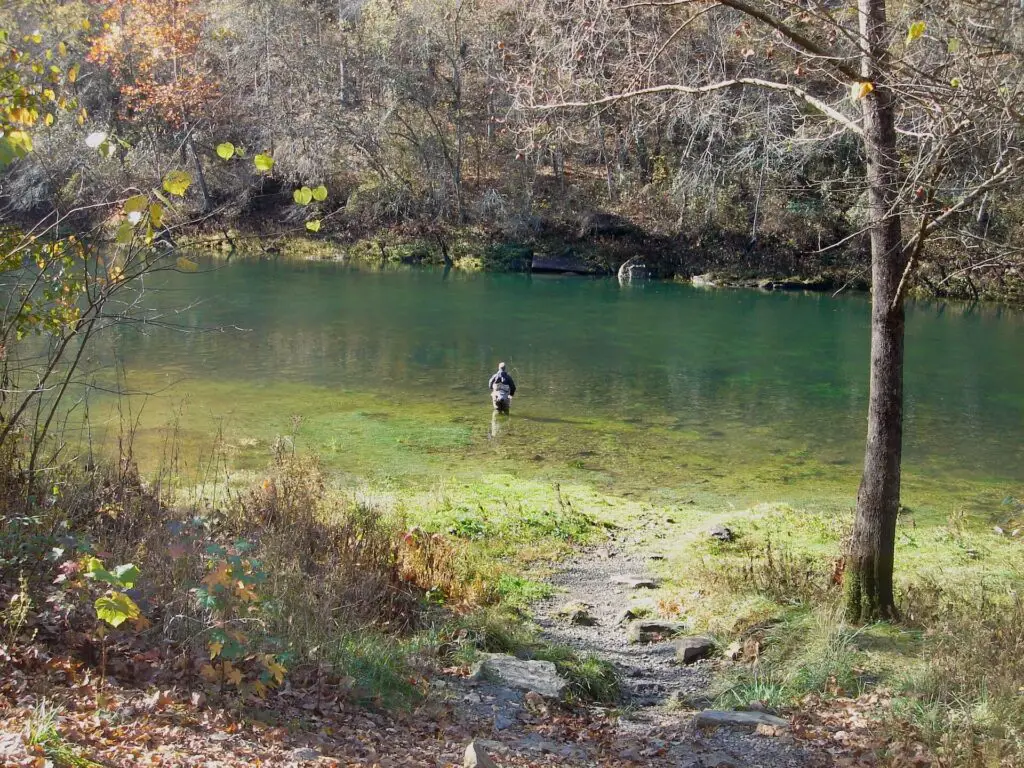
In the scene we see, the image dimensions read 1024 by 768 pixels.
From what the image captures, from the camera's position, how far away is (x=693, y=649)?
6801 millimetres

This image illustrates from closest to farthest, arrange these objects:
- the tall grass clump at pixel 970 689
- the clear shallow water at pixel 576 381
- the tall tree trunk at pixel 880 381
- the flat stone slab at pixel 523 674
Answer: the tall grass clump at pixel 970 689, the flat stone slab at pixel 523 674, the tall tree trunk at pixel 880 381, the clear shallow water at pixel 576 381

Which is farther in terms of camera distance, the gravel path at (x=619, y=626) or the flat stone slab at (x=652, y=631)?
the flat stone slab at (x=652, y=631)

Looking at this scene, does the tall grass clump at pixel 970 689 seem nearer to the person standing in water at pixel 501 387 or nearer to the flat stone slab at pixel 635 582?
the flat stone slab at pixel 635 582

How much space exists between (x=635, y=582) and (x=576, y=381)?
13.0 metres

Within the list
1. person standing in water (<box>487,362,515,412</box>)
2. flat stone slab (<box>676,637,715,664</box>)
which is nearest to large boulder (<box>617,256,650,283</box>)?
person standing in water (<box>487,362,515,412</box>)

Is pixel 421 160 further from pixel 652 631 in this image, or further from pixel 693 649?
pixel 693 649

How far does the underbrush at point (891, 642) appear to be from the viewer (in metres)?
4.90

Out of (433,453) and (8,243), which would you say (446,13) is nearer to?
(433,453)

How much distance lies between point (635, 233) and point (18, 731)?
45094 mm

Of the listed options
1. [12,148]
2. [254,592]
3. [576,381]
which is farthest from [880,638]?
[576,381]

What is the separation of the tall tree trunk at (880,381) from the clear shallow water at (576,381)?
5077 millimetres

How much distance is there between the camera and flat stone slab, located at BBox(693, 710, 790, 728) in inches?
206

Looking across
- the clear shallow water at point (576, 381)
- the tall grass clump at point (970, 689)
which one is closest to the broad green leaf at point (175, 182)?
the clear shallow water at point (576, 381)

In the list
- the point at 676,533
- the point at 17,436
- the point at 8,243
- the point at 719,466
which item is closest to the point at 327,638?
the point at 17,436
